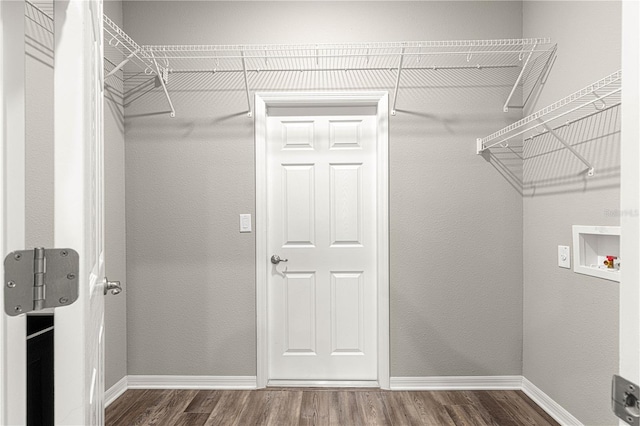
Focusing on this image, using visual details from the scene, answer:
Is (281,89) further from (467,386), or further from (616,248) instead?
(467,386)

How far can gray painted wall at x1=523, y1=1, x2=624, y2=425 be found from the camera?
6.55ft

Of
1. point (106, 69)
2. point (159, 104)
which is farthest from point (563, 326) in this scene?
point (106, 69)

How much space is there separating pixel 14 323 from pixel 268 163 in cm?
243

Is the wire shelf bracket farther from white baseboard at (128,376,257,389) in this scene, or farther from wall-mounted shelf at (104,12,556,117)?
white baseboard at (128,376,257,389)

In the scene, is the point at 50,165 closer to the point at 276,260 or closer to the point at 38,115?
the point at 38,115

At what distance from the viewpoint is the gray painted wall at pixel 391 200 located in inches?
113

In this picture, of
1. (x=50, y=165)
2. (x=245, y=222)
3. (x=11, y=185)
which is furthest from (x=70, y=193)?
(x=245, y=222)

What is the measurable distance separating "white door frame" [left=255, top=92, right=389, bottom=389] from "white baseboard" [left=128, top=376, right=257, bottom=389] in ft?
0.38

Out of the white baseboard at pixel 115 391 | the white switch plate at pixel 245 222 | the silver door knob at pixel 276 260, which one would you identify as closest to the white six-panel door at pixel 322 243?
the silver door knob at pixel 276 260

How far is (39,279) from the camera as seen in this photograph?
2.08 ft

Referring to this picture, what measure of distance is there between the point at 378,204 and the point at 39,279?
242 centimetres

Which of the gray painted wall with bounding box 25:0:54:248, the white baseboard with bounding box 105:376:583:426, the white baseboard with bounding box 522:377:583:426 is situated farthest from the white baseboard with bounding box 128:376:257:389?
the white baseboard with bounding box 522:377:583:426

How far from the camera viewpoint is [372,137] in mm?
2971

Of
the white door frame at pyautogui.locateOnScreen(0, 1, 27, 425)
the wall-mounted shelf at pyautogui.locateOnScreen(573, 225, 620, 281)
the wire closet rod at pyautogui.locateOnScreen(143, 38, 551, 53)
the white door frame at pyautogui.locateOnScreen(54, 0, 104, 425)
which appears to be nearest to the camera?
the white door frame at pyautogui.locateOnScreen(0, 1, 27, 425)
